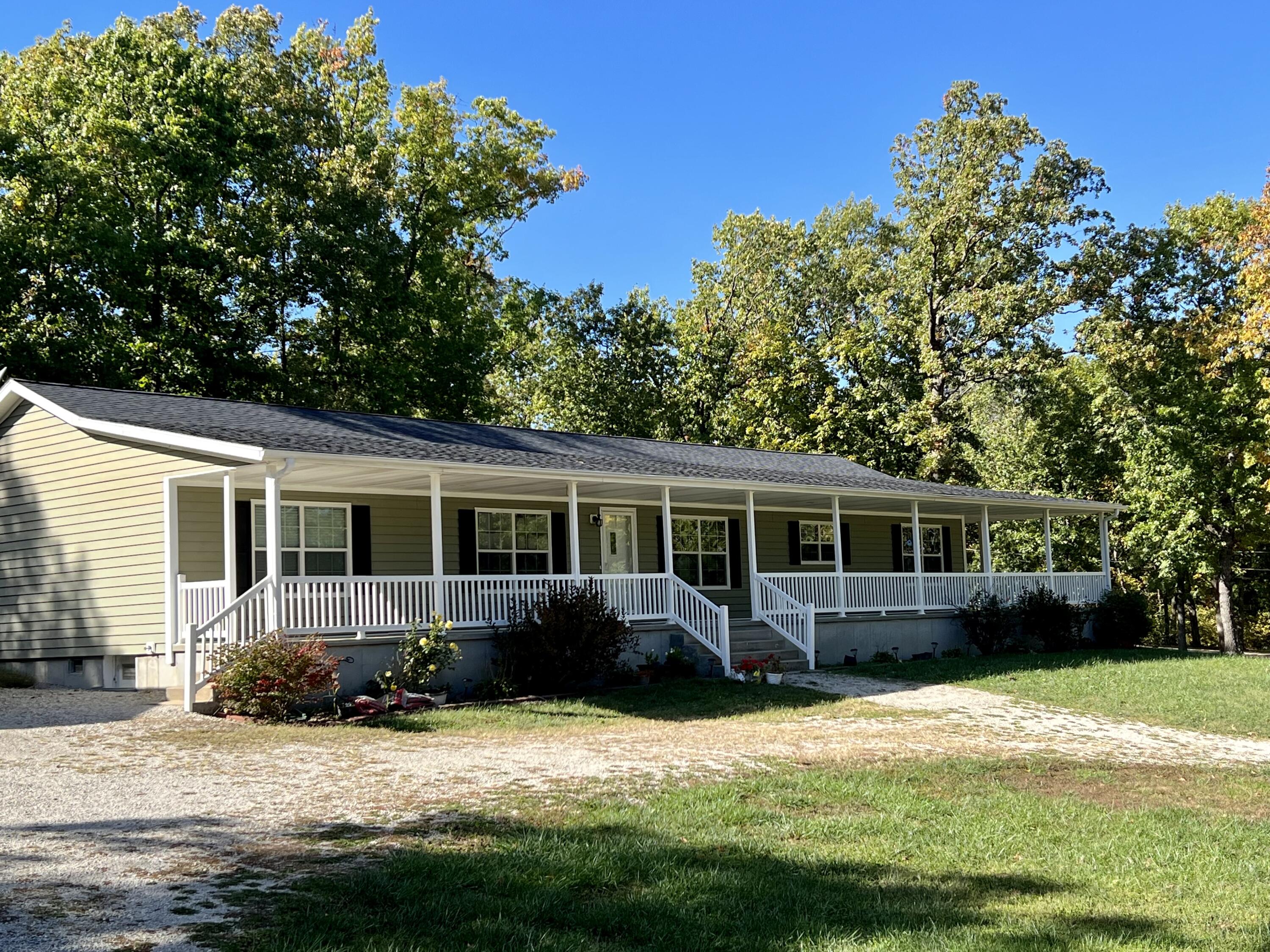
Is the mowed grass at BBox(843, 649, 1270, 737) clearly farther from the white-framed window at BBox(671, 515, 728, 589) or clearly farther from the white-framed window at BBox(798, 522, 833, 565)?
the white-framed window at BBox(798, 522, 833, 565)

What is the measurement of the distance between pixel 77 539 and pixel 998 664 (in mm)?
15252

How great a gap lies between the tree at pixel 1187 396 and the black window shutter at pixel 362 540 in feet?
71.2

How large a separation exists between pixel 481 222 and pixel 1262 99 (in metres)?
23.5

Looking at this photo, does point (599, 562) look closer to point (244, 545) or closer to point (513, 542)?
point (513, 542)

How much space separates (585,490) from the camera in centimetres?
1959

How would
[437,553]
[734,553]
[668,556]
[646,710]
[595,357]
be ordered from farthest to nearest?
[595,357] → [734,553] → [668,556] → [437,553] → [646,710]

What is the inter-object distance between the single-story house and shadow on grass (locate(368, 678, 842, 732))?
148 cm

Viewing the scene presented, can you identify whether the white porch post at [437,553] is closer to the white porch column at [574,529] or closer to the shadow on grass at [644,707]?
the shadow on grass at [644,707]

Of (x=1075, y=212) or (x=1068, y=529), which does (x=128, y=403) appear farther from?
(x=1068, y=529)

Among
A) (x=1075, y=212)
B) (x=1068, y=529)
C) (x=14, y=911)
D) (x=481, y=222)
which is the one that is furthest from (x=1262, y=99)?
(x=14, y=911)

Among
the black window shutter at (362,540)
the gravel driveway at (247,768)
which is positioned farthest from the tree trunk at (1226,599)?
the black window shutter at (362,540)

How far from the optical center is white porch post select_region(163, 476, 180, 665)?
46.4 ft

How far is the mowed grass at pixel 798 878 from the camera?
5.11 metres

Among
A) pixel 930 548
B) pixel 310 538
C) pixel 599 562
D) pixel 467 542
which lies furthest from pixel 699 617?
pixel 930 548
